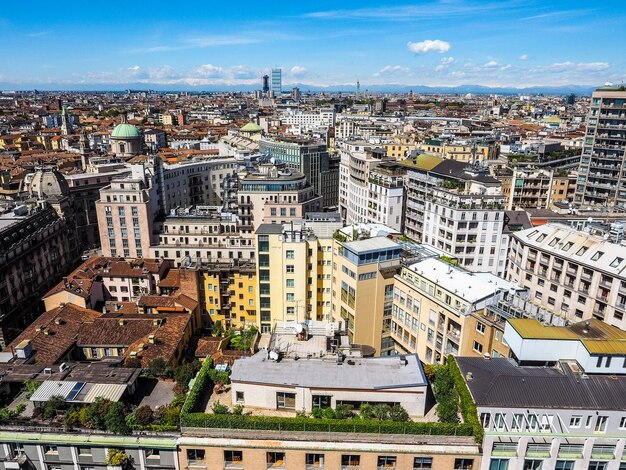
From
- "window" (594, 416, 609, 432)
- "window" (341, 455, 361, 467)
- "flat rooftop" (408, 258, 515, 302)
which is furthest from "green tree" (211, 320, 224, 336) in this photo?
"window" (594, 416, 609, 432)

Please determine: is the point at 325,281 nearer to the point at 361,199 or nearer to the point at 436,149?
the point at 361,199

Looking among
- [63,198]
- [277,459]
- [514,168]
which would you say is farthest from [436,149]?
[277,459]

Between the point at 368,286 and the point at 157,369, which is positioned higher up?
the point at 368,286

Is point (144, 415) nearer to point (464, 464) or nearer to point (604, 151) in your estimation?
point (464, 464)

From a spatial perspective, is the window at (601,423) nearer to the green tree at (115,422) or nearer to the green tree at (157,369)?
the green tree at (115,422)

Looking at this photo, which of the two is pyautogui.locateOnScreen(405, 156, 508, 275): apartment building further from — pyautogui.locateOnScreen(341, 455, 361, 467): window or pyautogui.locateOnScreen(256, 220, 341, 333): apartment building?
pyautogui.locateOnScreen(341, 455, 361, 467): window

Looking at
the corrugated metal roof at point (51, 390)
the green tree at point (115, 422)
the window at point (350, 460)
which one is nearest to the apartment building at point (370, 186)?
the window at point (350, 460)

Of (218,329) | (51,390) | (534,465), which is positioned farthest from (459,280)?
(218,329)
